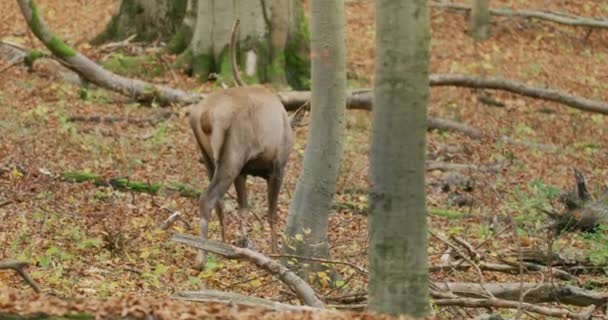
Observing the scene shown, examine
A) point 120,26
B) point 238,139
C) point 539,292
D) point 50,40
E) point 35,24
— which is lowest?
point 539,292

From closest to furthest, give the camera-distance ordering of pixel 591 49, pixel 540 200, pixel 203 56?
pixel 540 200
pixel 203 56
pixel 591 49

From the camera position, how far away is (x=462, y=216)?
12750 millimetres

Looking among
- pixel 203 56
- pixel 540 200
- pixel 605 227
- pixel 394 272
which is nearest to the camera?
pixel 394 272

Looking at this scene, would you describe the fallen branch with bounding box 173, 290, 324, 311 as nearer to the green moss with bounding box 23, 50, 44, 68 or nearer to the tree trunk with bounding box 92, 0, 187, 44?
the green moss with bounding box 23, 50, 44, 68

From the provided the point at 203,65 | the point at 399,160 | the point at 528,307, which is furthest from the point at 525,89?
the point at 399,160

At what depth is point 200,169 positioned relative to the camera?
13.9 metres

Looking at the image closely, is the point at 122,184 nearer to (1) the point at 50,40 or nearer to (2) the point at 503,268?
(2) the point at 503,268

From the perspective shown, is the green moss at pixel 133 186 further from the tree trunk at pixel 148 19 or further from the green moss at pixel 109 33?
the green moss at pixel 109 33

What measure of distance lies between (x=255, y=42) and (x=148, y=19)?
2940 millimetres

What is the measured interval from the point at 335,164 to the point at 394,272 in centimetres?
279

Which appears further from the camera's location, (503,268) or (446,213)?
(446,213)

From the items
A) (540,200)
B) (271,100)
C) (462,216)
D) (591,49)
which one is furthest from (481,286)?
(591,49)

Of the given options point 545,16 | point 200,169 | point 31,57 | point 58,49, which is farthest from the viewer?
point 545,16

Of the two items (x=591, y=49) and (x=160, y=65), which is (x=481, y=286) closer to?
(x=160, y=65)
